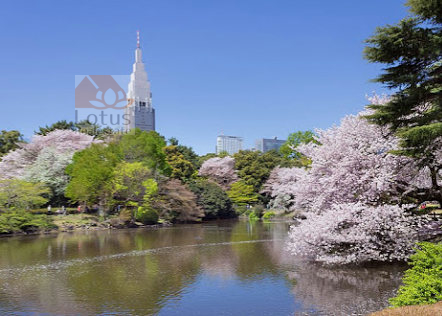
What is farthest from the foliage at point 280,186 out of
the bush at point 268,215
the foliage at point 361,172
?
the foliage at point 361,172

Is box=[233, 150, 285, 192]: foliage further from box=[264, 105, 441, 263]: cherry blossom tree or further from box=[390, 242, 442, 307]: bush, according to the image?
box=[390, 242, 442, 307]: bush

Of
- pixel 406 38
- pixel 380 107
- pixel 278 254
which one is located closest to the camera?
pixel 406 38

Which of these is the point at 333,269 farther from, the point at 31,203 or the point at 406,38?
the point at 31,203

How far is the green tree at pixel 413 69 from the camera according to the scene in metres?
9.85

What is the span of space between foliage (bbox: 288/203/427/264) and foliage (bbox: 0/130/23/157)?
38808 mm

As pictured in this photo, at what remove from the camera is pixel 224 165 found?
51.1 metres

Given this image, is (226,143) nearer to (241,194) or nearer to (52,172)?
(241,194)

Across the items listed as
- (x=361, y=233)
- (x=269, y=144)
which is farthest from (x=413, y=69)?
(x=269, y=144)

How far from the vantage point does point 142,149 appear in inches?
1357

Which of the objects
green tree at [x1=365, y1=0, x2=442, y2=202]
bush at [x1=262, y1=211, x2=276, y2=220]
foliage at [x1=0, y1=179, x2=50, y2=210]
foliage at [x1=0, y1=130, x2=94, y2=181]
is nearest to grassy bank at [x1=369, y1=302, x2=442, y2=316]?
green tree at [x1=365, y1=0, x2=442, y2=202]

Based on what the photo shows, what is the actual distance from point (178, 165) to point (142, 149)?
8700 mm

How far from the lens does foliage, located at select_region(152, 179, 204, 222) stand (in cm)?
3431

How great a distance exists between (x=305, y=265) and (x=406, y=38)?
8.09 metres

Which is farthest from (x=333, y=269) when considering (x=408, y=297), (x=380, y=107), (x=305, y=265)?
(x=408, y=297)
